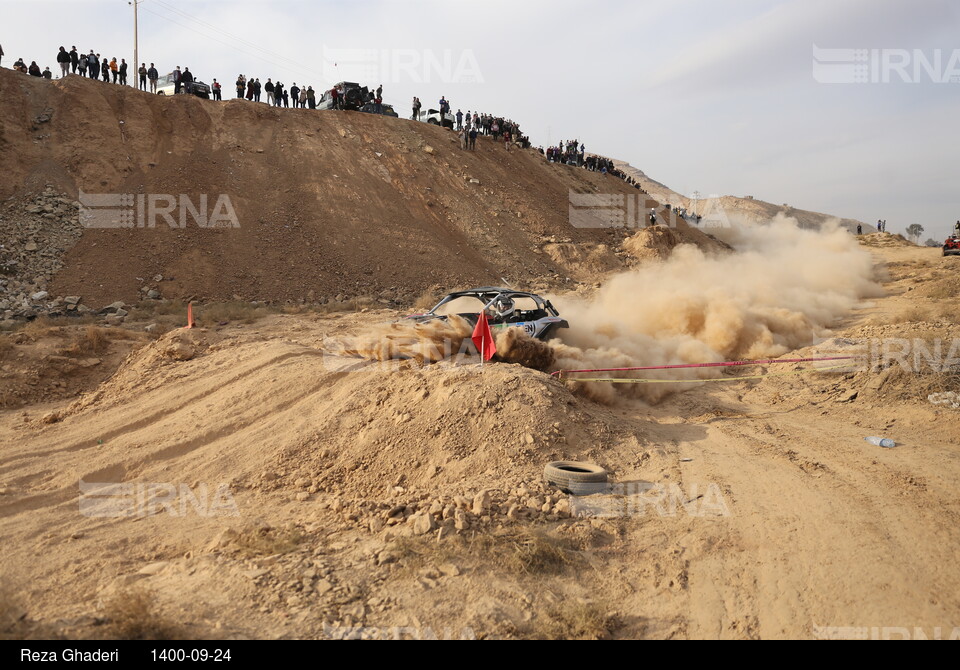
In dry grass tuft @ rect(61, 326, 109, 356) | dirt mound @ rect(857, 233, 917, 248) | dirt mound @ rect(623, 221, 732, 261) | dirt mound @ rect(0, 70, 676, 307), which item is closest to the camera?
dry grass tuft @ rect(61, 326, 109, 356)

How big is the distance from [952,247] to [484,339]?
99.7ft

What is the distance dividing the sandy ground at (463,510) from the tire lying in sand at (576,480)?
21cm

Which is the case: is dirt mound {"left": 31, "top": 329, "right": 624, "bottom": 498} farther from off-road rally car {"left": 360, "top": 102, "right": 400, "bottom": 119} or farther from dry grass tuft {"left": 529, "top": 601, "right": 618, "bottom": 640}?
off-road rally car {"left": 360, "top": 102, "right": 400, "bottom": 119}

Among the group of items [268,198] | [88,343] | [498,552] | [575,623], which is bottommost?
[575,623]

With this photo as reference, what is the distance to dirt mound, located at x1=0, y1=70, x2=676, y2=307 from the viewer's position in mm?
20016

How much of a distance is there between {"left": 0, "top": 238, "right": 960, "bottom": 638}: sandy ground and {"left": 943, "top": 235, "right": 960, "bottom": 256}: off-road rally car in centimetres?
2549

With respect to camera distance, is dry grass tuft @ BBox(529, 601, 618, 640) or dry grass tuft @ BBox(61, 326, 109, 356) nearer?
dry grass tuft @ BBox(529, 601, 618, 640)

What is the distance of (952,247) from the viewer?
28875 mm

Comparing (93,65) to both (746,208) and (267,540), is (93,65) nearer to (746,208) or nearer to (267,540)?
(267,540)

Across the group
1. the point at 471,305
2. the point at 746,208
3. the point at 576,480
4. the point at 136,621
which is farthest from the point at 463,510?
the point at 746,208

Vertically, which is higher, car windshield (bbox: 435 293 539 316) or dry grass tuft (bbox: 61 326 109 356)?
car windshield (bbox: 435 293 539 316)

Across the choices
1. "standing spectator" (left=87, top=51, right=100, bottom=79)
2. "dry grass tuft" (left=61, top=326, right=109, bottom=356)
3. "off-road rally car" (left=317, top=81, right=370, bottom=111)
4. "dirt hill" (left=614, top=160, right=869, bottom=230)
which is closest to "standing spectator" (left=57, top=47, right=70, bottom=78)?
"standing spectator" (left=87, top=51, right=100, bottom=79)

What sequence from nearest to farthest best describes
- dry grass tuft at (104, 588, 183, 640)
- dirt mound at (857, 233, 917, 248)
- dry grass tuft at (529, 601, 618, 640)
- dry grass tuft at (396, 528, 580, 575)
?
dry grass tuft at (104, 588, 183, 640)
dry grass tuft at (529, 601, 618, 640)
dry grass tuft at (396, 528, 580, 575)
dirt mound at (857, 233, 917, 248)

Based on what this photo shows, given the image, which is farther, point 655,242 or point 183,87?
point 655,242
